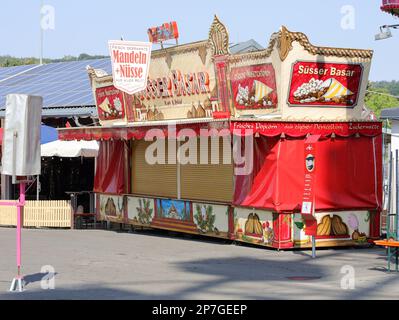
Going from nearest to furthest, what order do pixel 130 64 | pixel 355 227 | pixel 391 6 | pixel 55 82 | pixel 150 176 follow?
pixel 391 6, pixel 355 227, pixel 130 64, pixel 150 176, pixel 55 82

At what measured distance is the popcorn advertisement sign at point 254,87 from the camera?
1889 cm

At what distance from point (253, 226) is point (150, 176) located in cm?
576

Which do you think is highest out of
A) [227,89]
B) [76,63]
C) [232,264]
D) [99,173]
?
[76,63]

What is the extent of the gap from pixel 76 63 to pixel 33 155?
80.9 ft

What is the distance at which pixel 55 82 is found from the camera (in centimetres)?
3384

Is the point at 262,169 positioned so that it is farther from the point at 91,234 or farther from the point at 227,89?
the point at 91,234

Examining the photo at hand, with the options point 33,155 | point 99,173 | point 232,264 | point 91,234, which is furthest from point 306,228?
point 99,173

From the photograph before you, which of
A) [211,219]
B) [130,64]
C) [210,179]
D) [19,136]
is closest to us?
[19,136]

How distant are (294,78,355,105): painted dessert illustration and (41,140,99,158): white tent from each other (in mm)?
9836

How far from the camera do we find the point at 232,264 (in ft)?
53.9

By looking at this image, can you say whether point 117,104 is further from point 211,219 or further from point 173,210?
point 211,219

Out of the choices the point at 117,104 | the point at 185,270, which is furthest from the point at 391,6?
the point at 117,104

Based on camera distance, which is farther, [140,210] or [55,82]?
[55,82]

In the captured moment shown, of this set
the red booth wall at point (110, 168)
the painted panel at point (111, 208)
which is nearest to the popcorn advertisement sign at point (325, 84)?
the red booth wall at point (110, 168)
